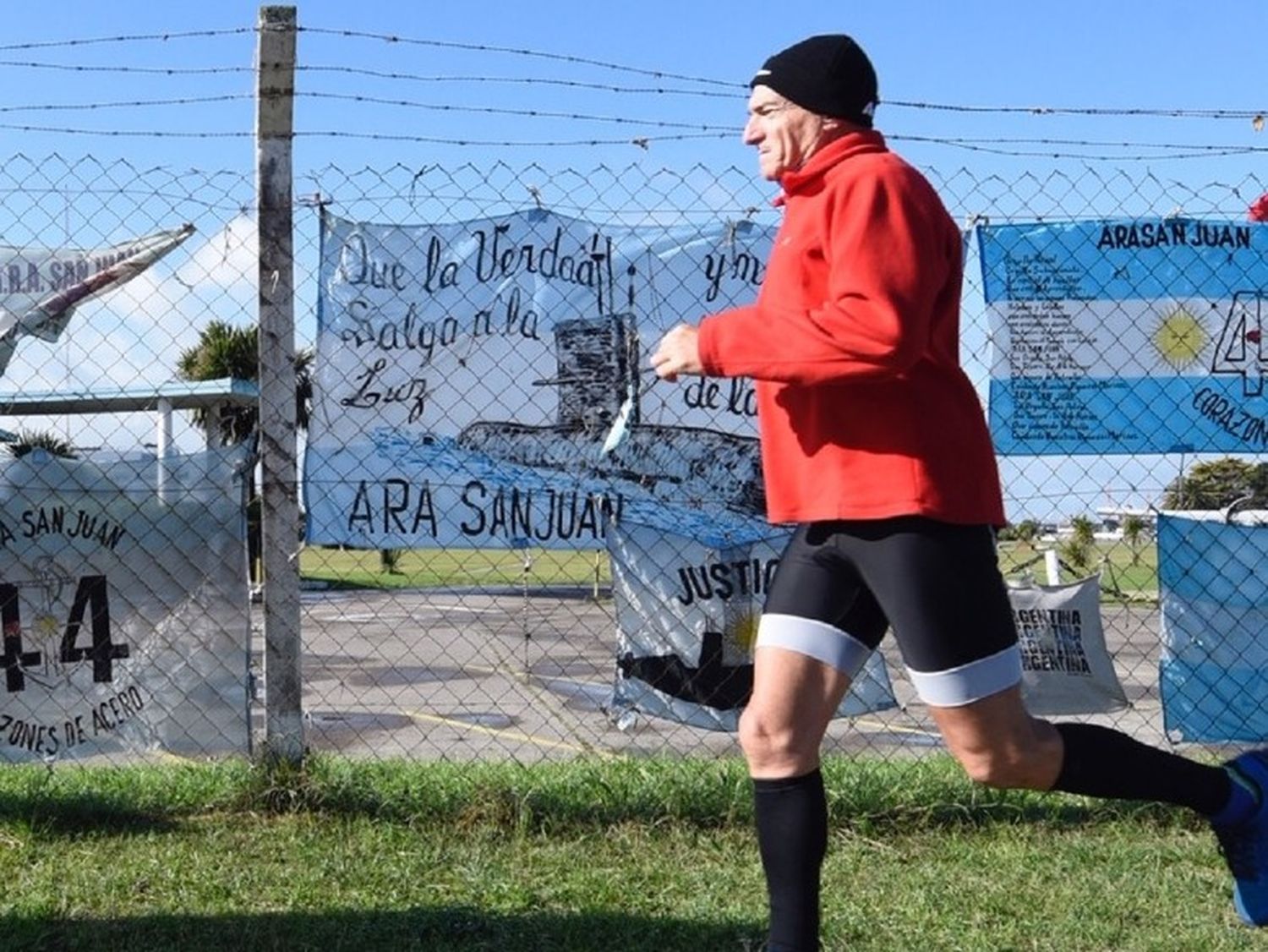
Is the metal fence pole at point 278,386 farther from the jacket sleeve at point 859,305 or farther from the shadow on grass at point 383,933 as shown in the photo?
the jacket sleeve at point 859,305

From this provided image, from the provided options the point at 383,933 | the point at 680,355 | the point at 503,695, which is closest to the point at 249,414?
the point at 383,933

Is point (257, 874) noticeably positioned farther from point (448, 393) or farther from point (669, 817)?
point (448, 393)

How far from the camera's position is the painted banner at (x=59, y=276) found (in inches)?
202

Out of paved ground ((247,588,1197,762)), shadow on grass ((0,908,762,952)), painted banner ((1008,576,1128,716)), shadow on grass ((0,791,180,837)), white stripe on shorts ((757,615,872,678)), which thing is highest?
white stripe on shorts ((757,615,872,678))

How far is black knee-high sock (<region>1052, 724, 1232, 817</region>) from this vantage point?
3232mm

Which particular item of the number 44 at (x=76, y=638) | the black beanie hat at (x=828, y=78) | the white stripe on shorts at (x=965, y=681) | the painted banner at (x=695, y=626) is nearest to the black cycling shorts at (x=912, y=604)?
the white stripe on shorts at (x=965, y=681)

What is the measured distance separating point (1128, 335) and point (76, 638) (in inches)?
143

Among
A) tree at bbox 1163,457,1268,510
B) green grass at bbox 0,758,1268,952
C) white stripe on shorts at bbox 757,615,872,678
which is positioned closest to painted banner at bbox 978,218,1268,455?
tree at bbox 1163,457,1268,510

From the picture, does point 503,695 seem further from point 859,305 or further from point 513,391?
point 859,305

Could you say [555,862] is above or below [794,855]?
below

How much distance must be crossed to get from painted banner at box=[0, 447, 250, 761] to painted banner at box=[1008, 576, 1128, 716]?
2.60m

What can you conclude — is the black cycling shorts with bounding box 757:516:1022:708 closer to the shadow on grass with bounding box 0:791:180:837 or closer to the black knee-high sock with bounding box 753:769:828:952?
the black knee-high sock with bounding box 753:769:828:952

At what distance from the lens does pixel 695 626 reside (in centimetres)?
→ 537

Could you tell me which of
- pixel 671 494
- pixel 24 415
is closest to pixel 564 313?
pixel 671 494
